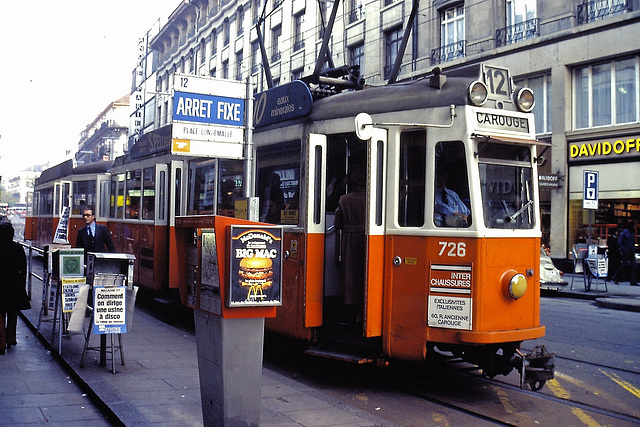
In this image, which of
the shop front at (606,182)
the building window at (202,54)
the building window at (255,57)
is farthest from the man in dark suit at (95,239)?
the building window at (202,54)

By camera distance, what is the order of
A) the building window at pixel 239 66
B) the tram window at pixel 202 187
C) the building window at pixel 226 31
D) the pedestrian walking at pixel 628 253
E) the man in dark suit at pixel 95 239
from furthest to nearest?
the building window at pixel 226 31 → the building window at pixel 239 66 → the pedestrian walking at pixel 628 253 → the man in dark suit at pixel 95 239 → the tram window at pixel 202 187

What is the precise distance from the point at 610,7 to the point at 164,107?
41853mm

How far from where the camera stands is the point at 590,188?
57.9ft

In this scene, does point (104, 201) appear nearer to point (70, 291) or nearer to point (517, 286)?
point (70, 291)

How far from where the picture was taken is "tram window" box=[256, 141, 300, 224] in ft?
26.2

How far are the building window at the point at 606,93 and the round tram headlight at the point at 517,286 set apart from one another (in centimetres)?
1584

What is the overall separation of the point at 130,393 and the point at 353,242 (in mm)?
2834

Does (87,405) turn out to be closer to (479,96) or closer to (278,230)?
(278,230)

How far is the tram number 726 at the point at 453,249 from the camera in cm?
649

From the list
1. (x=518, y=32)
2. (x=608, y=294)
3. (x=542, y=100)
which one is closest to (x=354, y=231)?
(x=608, y=294)

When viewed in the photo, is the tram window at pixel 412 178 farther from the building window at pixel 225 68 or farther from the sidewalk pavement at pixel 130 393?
the building window at pixel 225 68

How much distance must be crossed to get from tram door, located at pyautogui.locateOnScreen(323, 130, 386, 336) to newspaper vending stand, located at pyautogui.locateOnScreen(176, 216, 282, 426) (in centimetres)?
230

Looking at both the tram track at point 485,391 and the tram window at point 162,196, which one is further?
the tram window at point 162,196

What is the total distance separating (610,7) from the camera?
803 inches
